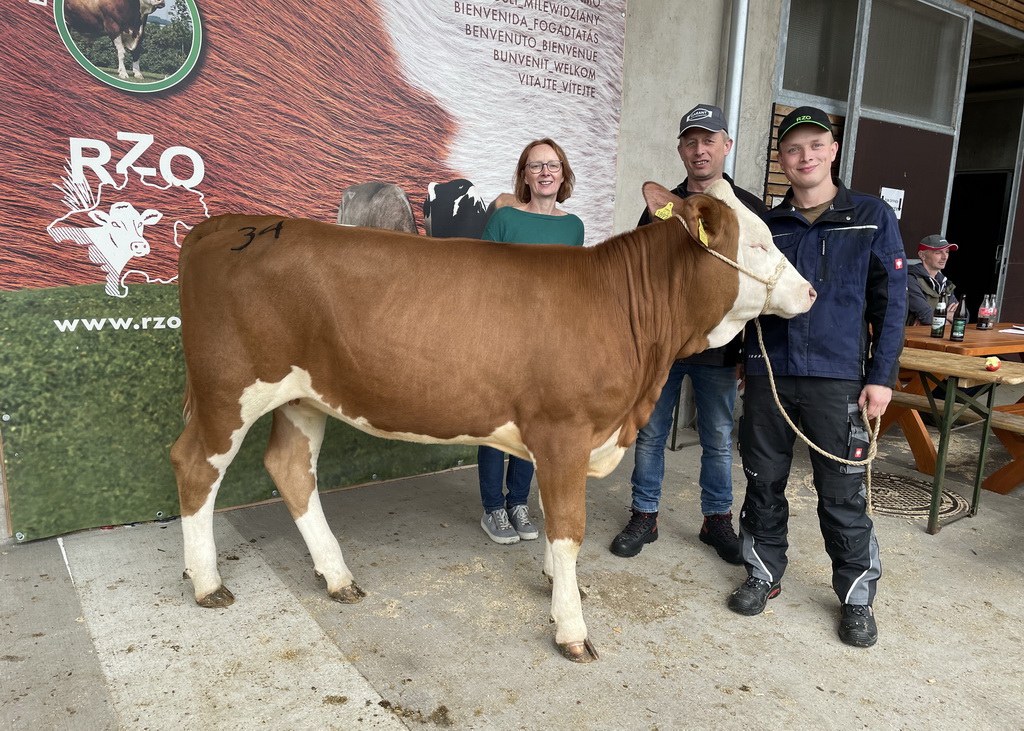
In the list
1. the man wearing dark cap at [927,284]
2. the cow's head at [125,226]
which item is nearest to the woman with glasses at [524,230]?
the cow's head at [125,226]

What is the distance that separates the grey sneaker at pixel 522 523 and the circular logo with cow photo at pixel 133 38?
2.78 m

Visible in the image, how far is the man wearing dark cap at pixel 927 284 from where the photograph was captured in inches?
230

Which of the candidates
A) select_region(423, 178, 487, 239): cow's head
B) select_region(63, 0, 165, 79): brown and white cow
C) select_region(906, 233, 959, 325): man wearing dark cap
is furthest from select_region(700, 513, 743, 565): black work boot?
select_region(63, 0, 165, 79): brown and white cow

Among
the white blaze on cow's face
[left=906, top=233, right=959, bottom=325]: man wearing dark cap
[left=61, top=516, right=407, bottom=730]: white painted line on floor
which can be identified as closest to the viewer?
[left=61, top=516, right=407, bottom=730]: white painted line on floor

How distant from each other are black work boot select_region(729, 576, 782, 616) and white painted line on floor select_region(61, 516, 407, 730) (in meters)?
1.54

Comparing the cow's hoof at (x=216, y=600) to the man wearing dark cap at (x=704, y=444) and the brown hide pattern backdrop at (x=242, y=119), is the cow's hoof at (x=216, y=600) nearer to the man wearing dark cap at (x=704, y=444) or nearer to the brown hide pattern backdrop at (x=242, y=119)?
the brown hide pattern backdrop at (x=242, y=119)

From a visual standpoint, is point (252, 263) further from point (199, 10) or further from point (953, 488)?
point (953, 488)

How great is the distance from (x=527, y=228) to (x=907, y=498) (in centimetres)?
307

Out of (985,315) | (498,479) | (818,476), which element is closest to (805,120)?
(818,476)

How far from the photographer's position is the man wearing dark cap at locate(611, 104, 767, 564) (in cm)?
338

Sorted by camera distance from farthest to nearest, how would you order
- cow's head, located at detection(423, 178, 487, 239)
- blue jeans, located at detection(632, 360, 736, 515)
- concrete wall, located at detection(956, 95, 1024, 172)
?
concrete wall, located at detection(956, 95, 1024, 172) → cow's head, located at detection(423, 178, 487, 239) → blue jeans, located at detection(632, 360, 736, 515)

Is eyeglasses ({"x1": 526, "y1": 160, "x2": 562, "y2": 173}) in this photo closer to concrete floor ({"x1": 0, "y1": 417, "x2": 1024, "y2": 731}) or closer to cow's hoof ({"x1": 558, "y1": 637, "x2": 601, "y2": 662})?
concrete floor ({"x1": 0, "y1": 417, "x2": 1024, "y2": 731})

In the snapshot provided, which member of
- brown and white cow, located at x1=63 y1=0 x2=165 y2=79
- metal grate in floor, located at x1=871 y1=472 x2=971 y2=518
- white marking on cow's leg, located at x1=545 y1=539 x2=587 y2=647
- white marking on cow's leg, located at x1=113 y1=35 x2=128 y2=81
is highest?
brown and white cow, located at x1=63 y1=0 x2=165 y2=79

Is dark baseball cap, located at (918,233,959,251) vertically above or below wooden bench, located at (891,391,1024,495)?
above
